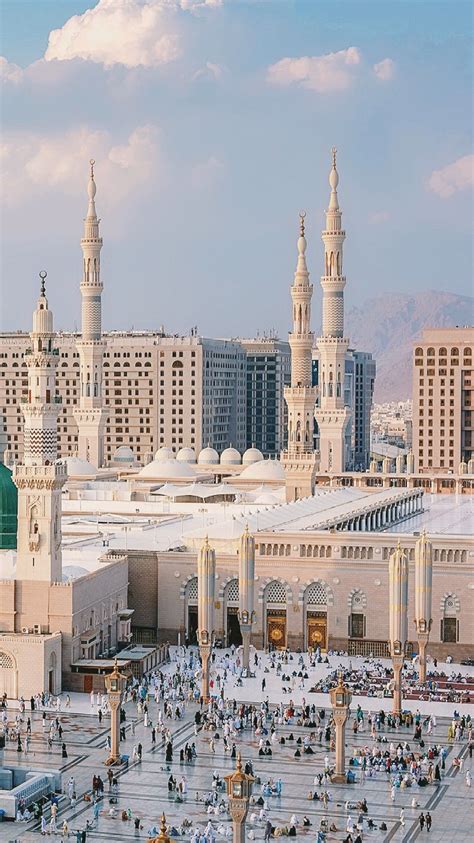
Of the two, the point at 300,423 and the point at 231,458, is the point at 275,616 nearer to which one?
the point at 300,423

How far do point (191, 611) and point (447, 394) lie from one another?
79274mm

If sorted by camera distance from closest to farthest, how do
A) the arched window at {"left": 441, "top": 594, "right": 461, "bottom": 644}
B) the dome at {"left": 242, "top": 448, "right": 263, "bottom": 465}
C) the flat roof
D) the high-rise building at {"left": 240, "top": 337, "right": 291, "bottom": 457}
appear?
the arched window at {"left": 441, "top": 594, "right": 461, "bottom": 644} → the flat roof → the dome at {"left": 242, "top": 448, "right": 263, "bottom": 465} → the high-rise building at {"left": 240, "top": 337, "right": 291, "bottom": 457}

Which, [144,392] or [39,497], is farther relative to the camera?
[144,392]

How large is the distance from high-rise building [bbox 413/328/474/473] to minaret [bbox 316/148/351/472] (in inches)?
1542

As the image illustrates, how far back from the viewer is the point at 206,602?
48.4m

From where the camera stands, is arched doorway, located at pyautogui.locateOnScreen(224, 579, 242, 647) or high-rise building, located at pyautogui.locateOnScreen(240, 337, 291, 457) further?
high-rise building, located at pyautogui.locateOnScreen(240, 337, 291, 457)

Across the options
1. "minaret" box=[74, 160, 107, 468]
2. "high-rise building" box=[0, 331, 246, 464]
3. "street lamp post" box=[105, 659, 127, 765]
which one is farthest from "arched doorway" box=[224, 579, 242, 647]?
"high-rise building" box=[0, 331, 246, 464]

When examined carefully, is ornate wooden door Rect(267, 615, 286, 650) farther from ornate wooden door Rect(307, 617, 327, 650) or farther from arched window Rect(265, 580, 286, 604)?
ornate wooden door Rect(307, 617, 327, 650)

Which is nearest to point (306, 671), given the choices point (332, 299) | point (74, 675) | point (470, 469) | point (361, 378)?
point (74, 675)

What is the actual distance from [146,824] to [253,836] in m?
2.44

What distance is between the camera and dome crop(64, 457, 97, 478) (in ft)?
296

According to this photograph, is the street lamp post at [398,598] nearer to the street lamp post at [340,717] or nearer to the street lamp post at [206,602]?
the street lamp post at [206,602]

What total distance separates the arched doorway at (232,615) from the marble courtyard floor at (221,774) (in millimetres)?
10168

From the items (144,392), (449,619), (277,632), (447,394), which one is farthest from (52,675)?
(144,392)
